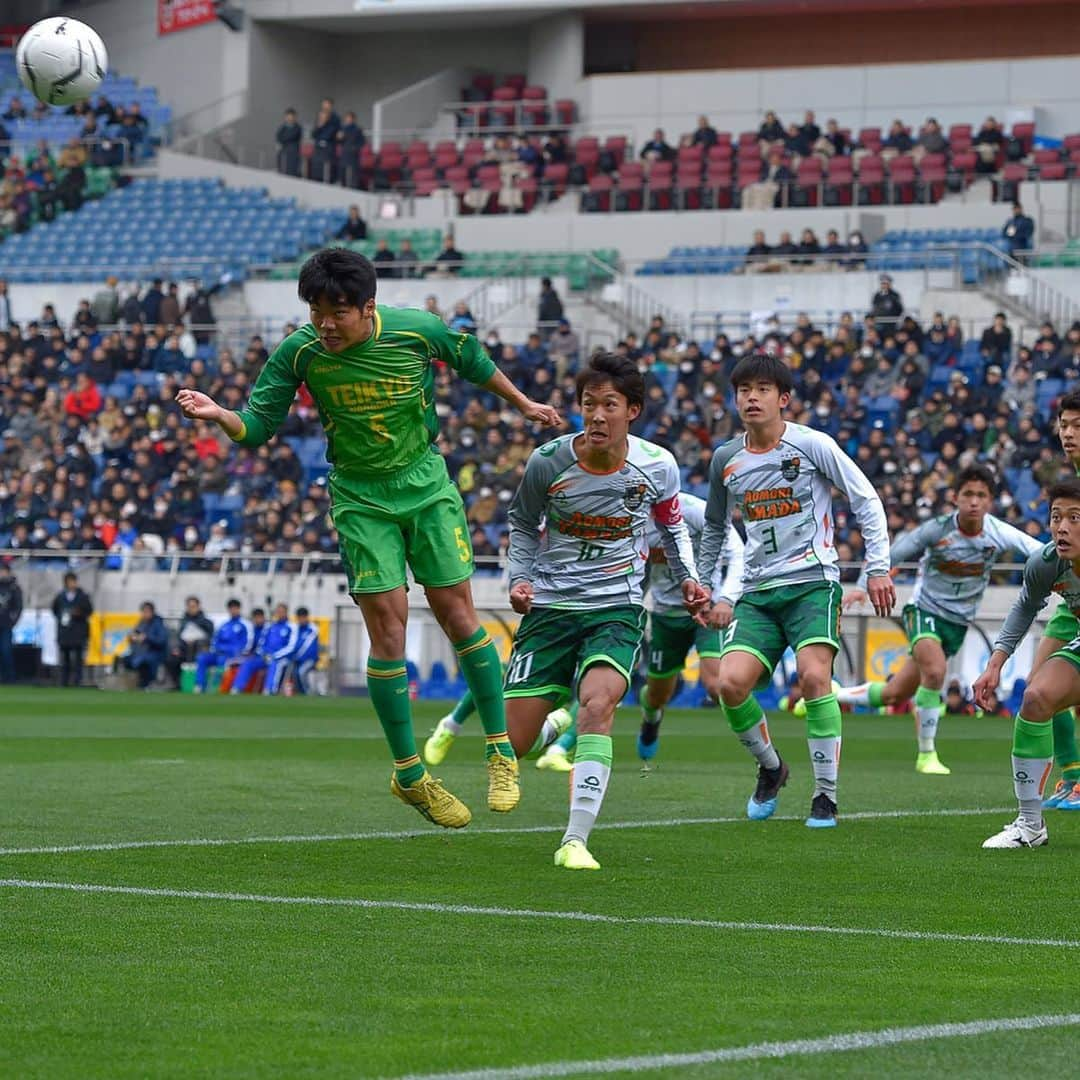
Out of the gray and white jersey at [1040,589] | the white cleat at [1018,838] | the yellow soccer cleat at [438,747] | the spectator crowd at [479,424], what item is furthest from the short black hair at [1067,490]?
the spectator crowd at [479,424]

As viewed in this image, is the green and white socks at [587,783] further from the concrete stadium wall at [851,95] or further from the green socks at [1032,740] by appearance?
the concrete stadium wall at [851,95]

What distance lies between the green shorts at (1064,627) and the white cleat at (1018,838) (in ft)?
3.16

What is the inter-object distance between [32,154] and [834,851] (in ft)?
138

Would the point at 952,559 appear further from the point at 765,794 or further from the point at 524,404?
the point at 524,404

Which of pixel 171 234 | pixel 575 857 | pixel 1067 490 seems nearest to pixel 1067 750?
pixel 1067 490

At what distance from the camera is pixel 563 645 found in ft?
32.8

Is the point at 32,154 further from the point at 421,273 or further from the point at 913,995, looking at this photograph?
the point at 913,995

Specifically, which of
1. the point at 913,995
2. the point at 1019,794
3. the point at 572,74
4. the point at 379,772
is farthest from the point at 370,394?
the point at 572,74

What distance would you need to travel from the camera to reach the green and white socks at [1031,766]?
396 inches

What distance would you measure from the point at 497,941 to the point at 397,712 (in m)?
2.85

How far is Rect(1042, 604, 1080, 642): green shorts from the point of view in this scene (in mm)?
10477

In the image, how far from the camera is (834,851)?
9.77 metres

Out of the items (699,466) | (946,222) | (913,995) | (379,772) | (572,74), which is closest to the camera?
(913,995)

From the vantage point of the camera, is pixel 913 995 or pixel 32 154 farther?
pixel 32 154
